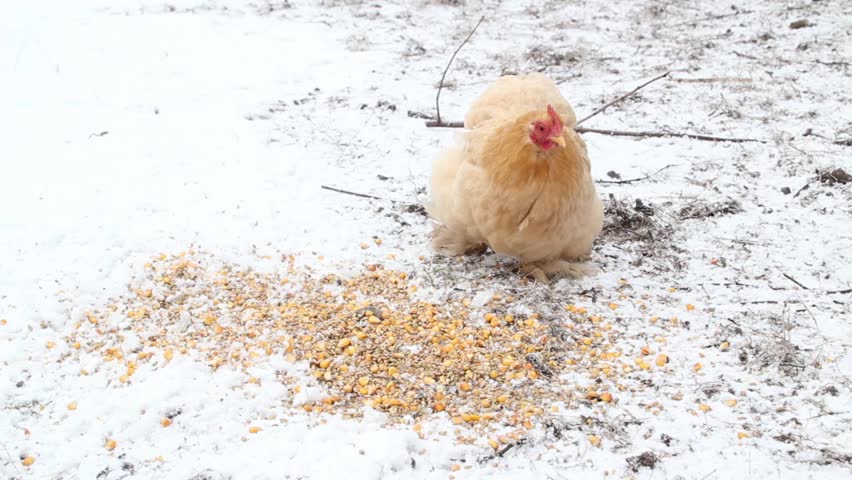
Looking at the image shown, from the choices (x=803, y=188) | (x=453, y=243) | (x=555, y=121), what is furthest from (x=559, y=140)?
(x=803, y=188)

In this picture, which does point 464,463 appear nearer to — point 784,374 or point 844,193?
point 784,374

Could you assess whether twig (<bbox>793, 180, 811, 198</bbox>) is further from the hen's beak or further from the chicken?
the hen's beak

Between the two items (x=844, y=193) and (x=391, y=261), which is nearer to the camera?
(x=391, y=261)

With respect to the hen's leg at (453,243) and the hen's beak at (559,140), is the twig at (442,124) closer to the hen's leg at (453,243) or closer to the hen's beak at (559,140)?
the hen's leg at (453,243)

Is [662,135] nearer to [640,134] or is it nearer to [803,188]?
[640,134]

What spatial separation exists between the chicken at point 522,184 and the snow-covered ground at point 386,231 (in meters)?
0.24

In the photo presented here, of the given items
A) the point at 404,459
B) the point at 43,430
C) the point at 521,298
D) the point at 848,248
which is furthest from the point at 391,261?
the point at 848,248

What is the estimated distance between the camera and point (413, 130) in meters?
5.73

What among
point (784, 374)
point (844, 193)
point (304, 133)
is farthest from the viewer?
point (304, 133)

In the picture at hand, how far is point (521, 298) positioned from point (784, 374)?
4.48 feet

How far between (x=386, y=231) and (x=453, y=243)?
0.50 m

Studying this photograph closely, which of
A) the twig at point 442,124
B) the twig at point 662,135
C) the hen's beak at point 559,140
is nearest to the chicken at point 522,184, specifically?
the hen's beak at point 559,140

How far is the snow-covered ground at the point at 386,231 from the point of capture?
2.75 m

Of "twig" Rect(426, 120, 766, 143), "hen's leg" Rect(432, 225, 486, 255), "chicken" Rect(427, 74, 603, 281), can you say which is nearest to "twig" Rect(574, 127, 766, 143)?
"twig" Rect(426, 120, 766, 143)
